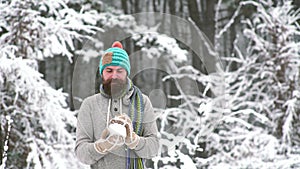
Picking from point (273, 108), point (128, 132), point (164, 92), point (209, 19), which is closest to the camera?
point (128, 132)

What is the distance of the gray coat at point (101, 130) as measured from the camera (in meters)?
1.17

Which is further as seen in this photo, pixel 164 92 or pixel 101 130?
pixel 164 92

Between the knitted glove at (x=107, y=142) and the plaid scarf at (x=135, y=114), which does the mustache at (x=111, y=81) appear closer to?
the plaid scarf at (x=135, y=114)

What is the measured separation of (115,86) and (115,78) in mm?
23

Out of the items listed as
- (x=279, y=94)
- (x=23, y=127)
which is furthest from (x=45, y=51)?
(x=279, y=94)

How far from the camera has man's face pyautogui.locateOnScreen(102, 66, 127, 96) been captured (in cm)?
116

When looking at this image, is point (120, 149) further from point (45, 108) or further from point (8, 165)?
point (8, 165)

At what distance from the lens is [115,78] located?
1.15m

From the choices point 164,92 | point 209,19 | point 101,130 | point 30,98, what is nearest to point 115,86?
point 101,130

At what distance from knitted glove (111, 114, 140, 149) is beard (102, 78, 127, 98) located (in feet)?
0.36

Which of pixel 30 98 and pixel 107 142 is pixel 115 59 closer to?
pixel 107 142

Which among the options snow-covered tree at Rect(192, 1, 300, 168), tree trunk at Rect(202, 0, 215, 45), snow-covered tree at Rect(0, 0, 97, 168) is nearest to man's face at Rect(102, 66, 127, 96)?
snow-covered tree at Rect(0, 0, 97, 168)

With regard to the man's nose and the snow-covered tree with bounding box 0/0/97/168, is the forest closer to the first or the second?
the snow-covered tree with bounding box 0/0/97/168

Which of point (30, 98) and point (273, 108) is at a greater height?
point (30, 98)
